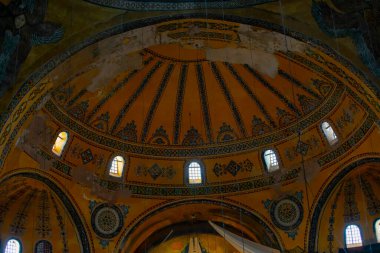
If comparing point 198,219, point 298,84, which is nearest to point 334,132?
point 298,84

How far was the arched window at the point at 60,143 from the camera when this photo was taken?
736 inches

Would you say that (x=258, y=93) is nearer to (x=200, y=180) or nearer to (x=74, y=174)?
(x=200, y=180)

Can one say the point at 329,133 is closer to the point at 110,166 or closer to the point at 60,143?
the point at 110,166

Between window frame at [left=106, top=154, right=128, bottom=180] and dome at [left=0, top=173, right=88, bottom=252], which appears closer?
dome at [left=0, top=173, right=88, bottom=252]

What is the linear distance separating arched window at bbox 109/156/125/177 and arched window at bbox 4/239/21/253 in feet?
12.0

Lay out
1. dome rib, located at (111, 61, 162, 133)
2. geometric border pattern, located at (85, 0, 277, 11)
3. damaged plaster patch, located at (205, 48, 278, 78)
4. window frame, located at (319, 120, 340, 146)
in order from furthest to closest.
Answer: dome rib, located at (111, 61, 162, 133) < window frame, located at (319, 120, 340, 146) < damaged plaster patch, located at (205, 48, 278, 78) < geometric border pattern, located at (85, 0, 277, 11)

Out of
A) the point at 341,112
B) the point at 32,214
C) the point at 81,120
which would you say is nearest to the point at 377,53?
the point at 341,112

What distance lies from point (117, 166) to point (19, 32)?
22.5ft

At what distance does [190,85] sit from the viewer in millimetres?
19828

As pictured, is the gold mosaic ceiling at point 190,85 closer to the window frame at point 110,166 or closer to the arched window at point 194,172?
the window frame at point 110,166

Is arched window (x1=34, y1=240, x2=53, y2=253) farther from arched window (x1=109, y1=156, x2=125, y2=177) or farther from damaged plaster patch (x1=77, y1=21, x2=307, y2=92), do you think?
damaged plaster patch (x1=77, y1=21, x2=307, y2=92)

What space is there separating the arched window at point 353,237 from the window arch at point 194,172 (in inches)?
200

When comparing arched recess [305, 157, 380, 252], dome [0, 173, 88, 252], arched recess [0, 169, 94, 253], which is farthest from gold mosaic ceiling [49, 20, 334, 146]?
dome [0, 173, 88, 252]

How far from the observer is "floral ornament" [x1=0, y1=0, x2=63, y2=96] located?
14289 millimetres
